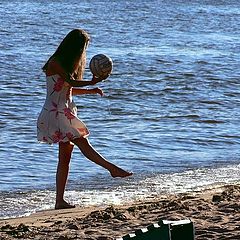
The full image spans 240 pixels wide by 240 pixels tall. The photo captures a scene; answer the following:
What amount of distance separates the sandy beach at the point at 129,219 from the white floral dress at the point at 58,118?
2.13 ft

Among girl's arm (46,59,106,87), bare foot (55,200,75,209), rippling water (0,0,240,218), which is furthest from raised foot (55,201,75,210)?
girl's arm (46,59,106,87)

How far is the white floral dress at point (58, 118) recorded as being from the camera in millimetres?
8188

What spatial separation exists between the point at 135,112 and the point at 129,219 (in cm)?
680

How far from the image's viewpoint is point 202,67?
2052 cm

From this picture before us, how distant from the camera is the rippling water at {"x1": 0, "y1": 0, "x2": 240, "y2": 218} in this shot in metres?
9.98

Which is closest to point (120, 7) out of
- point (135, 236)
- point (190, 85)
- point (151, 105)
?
point (190, 85)

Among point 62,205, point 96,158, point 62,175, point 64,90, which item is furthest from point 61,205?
point 64,90

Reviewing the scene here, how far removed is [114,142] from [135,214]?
4.09 meters

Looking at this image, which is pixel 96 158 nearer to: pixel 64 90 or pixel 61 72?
pixel 64 90

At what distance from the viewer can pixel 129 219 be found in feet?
25.1

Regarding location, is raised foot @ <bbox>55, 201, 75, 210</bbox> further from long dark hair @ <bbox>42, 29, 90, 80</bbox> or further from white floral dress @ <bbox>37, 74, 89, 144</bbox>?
long dark hair @ <bbox>42, 29, 90, 80</bbox>

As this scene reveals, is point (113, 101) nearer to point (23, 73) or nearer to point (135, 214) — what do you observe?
point (23, 73)

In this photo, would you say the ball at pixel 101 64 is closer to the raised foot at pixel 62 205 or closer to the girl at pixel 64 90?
the girl at pixel 64 90

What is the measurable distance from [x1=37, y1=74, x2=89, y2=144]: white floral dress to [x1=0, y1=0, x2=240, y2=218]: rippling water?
0.87 m
